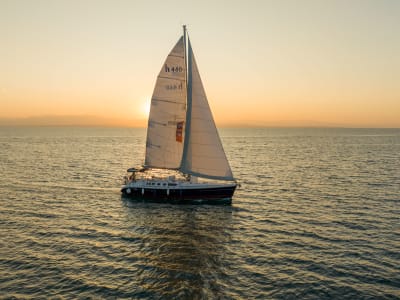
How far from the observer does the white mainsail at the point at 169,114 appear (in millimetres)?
45812

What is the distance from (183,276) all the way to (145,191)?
23.7 m

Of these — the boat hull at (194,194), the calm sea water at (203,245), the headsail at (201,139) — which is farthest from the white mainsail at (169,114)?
the calm sea water at (203,245)

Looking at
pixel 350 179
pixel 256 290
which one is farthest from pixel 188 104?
pixel 350 179

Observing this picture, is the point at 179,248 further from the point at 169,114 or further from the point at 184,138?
the point at 169,114

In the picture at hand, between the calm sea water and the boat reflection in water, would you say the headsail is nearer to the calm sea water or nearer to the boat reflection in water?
the boat reflection in water

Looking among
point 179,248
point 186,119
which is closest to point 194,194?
point 186,119

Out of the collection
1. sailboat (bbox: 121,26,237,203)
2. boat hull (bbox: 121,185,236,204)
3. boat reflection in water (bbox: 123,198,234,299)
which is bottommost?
boat reflection in water (bbox: 123,198,234,299)

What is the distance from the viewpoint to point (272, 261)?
28672mm

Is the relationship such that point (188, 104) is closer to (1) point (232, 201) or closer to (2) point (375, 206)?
(1) point (232, 201)

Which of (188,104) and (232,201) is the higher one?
(188,104)

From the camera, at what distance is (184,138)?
47062 mm

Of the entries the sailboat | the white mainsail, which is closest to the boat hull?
the sailboat

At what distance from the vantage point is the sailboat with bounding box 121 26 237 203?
4556 centimetres

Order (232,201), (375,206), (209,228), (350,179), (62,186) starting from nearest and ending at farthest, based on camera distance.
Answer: (209,228) < (375,206) < (232,201) < (62,186) < (350,179)
